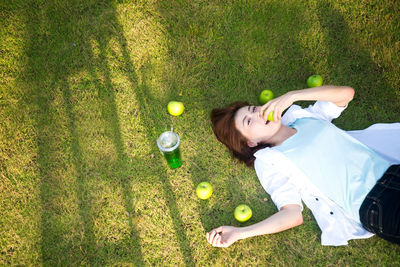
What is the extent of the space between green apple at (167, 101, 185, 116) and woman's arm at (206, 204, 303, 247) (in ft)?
5.76

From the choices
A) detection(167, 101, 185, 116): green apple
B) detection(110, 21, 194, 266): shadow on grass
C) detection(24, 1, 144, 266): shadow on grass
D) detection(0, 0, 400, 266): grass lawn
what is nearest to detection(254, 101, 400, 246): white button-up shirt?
detection(0, 0, 400, 266): grass lawn

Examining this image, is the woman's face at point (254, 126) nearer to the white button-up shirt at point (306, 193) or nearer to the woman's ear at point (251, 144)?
the woman's ear at point (251, 144)

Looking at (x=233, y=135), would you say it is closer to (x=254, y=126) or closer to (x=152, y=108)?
(x=254, y=126)

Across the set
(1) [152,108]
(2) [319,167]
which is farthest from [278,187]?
(1) [152,108]

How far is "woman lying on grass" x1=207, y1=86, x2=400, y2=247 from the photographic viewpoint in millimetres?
2979

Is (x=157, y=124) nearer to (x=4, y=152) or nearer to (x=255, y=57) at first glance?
(x=255, y=57)

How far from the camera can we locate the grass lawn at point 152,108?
136 inches

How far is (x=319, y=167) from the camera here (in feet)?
10.2

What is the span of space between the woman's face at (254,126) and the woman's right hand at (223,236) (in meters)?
1.05

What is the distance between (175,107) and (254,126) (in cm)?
126

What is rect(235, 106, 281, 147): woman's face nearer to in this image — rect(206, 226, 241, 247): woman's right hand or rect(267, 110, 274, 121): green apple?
rect(267, 110, 274, 121): green apple

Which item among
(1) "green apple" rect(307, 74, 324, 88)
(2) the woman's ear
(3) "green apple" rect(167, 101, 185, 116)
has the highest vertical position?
(1) "green apple" rect(307, 74, 324, 88)

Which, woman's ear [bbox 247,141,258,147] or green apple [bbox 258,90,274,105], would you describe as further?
green apple [bbox 258,90,274,105]

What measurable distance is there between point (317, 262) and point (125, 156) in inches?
107
